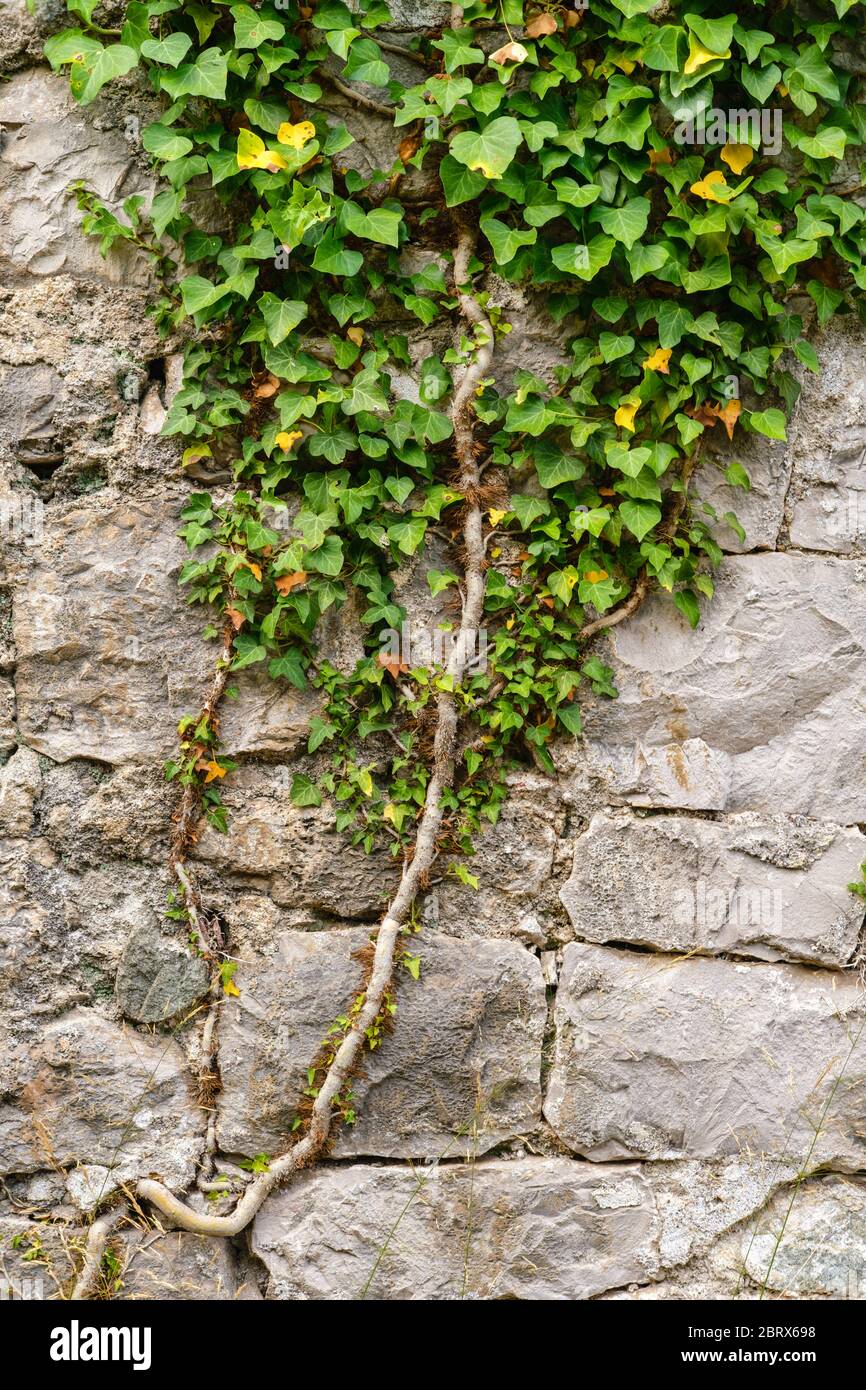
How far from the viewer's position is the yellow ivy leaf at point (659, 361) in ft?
7.22

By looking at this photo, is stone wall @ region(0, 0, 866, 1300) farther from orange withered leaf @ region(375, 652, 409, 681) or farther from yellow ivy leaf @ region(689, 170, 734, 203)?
yellow ivy leaf @ region(689, 170, 734, 203)

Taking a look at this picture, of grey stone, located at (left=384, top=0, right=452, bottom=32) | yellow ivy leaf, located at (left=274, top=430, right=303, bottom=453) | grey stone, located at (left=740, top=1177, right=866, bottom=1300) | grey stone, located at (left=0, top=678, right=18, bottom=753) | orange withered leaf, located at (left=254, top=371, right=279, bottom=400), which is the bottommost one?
grey stone, located at (left=740, top=1177, right=866, bottom=1300)

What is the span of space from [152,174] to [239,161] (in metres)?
0.28

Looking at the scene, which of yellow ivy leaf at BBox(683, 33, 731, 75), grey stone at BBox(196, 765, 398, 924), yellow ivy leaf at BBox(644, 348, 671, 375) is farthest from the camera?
grey stone at BBox(196, 765, 398, 924)

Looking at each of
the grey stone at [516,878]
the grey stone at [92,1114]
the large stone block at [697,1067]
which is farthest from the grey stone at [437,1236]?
the grey stone at [516,878]

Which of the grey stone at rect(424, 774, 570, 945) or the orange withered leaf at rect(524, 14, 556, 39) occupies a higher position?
A: the orange withered leaf at rect(524, 14, 556, 39)

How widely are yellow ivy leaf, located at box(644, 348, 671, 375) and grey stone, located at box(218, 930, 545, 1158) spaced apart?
1276mm

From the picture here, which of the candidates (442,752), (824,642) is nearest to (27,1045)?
(442,752)

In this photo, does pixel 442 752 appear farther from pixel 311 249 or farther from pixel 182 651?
pixel 311 249

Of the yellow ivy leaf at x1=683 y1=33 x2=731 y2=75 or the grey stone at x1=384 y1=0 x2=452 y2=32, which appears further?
the grey stone at x1=384 y1=0 x2=452 y2=32

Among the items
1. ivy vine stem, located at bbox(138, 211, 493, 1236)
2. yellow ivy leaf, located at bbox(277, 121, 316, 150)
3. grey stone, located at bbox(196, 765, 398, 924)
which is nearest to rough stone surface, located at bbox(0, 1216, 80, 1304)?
ivy vine stem, located at bbox(138, 211, 493, 1236)

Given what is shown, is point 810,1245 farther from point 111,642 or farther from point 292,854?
point 111,642

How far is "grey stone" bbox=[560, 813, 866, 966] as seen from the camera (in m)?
2.33

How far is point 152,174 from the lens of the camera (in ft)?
7.55
